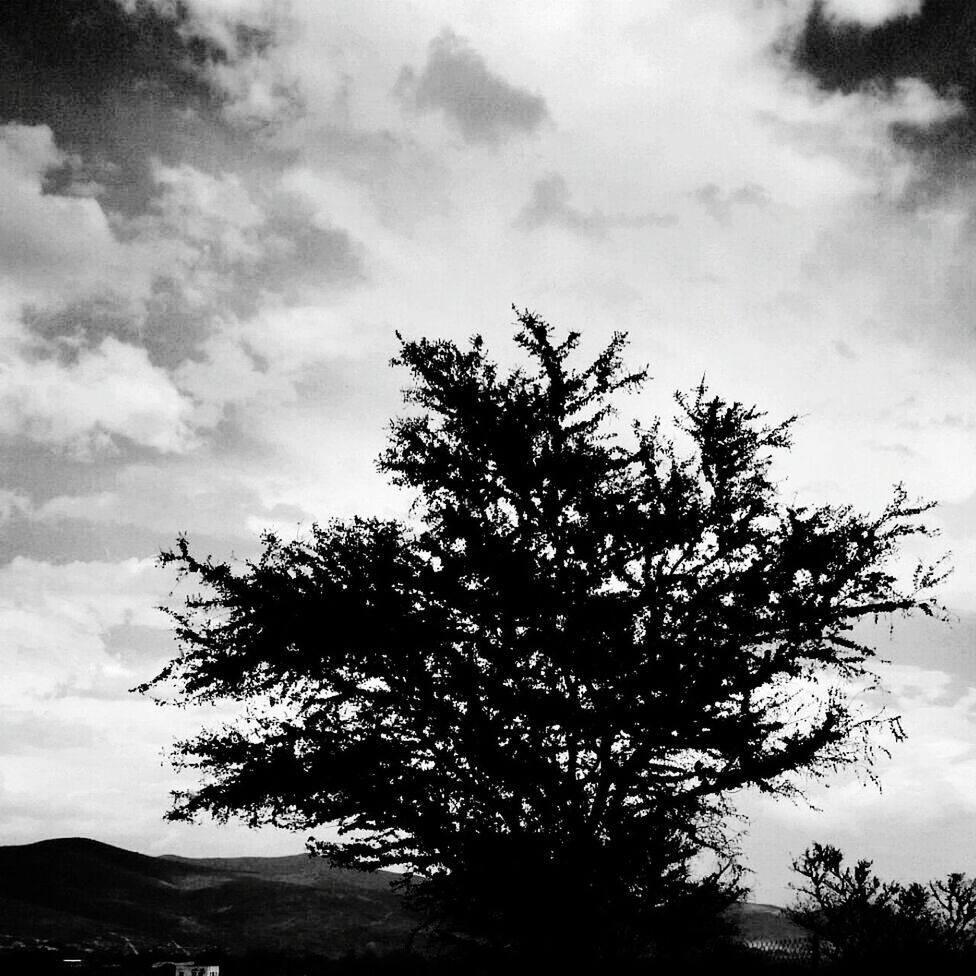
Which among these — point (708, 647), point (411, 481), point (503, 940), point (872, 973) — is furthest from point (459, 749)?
point (872, 973)

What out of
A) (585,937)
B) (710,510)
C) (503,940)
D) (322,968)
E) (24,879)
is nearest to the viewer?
(585,937)

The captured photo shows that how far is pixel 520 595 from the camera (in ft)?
37.9

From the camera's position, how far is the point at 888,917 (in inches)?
985

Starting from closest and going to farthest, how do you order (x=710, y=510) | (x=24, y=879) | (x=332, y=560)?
1. (x=332, y=560)
2. (x=710, y=510)
3. (x=24, y=879)

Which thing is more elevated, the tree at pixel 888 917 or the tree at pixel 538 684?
the tree at pixel 538 684

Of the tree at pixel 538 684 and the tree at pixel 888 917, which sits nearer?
the tree at pixel 538 684

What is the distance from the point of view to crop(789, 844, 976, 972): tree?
17609 mm

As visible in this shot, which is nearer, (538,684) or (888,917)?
(538,684)

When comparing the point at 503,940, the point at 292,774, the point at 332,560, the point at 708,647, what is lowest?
the point at 503,940

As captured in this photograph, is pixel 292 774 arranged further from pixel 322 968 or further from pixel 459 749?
pixel 322 968

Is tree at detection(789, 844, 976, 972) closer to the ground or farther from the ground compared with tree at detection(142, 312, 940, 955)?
closer to the ground

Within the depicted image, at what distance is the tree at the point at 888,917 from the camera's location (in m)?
17.6

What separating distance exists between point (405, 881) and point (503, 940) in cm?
158

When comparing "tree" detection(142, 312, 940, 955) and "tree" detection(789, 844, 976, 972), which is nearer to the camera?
"tree" detection(142, 312, 940, 955)
